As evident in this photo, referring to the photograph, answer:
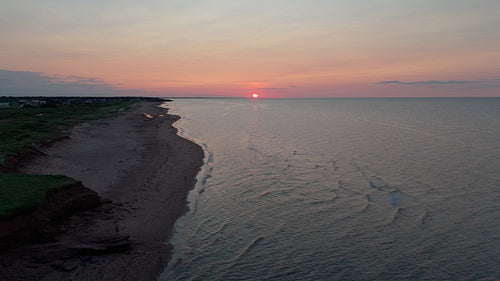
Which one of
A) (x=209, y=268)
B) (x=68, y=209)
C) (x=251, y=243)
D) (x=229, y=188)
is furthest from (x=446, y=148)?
(x=68, y=209)

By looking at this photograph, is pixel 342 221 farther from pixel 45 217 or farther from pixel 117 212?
pixel 45 217

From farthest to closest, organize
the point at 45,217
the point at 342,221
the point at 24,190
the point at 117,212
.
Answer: the point at 342,221, the point at 117,212, the point at 24,190, the point at 45,217

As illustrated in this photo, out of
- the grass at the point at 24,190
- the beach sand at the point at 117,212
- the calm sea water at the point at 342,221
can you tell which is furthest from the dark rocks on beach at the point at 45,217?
the calm sea water at the point at 342,221

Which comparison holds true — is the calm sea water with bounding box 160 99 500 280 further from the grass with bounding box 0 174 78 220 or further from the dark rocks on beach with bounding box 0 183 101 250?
the grass with bounding box 0 174 78 220

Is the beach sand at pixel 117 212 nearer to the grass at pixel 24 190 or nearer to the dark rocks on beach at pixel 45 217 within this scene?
the dark rocks on beach at pixel 45 217

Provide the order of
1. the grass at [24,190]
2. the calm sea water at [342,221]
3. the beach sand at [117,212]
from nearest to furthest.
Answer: the beach sand at [117,212], the grass at [24,190], the calm sea water at [342,221]

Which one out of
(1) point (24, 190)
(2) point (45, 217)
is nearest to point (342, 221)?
(2) point (45, 217)
